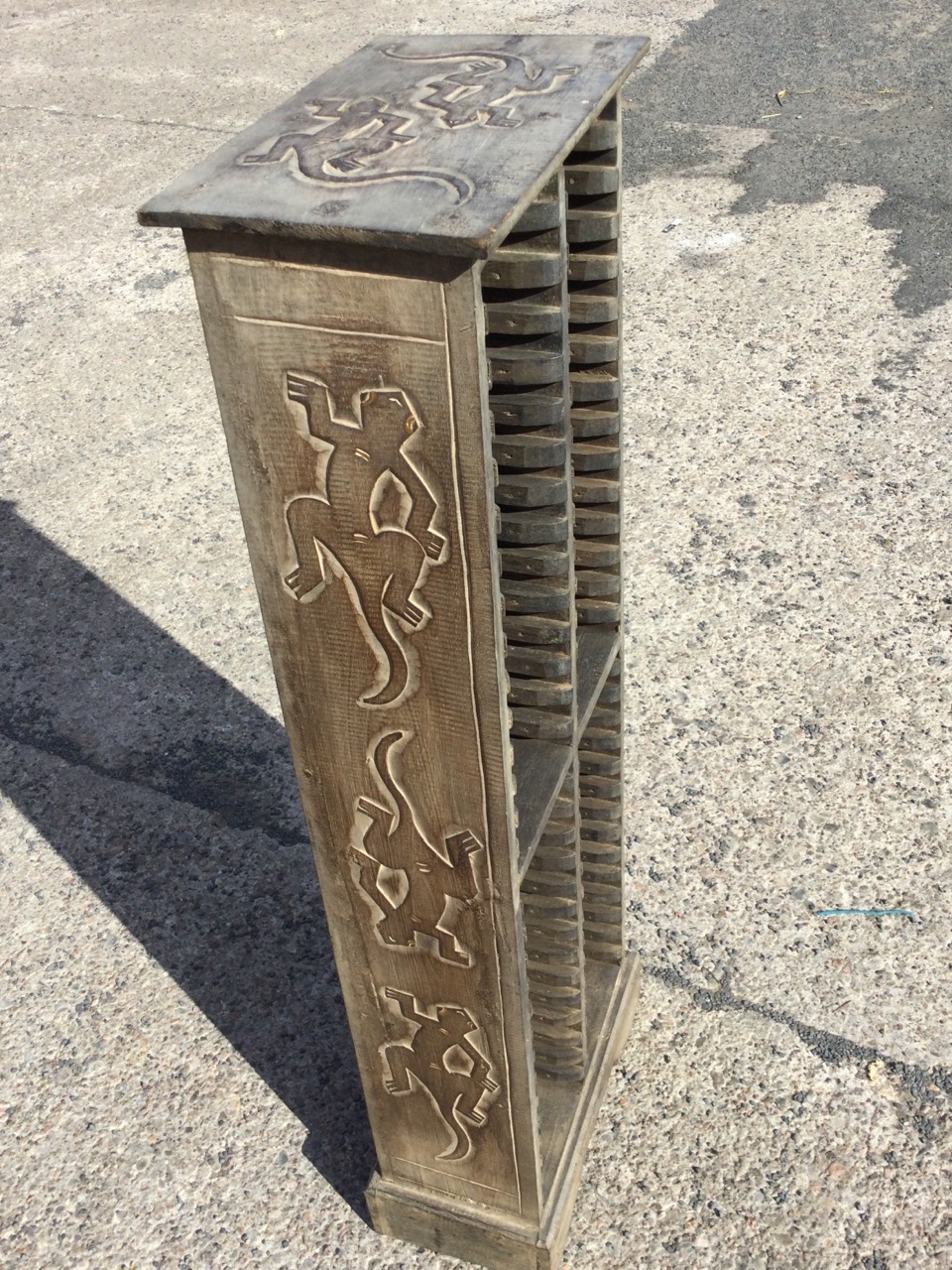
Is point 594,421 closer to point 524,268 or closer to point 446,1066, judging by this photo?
point 524,268

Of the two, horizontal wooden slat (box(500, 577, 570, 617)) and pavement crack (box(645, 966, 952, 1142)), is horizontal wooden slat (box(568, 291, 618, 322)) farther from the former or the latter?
pavement crack (box(645, 966, 952, 1142))

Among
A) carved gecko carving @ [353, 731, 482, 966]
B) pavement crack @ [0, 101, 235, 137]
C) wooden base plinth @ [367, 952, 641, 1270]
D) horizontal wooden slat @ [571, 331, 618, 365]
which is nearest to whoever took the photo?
carved gecko carving @ [353, 731, 482, 966]

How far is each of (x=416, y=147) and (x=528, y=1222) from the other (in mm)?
1780

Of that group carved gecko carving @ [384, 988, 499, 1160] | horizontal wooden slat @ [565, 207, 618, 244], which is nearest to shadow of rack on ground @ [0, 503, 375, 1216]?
carved gecko carving @ [384, 988, 499, 1160]

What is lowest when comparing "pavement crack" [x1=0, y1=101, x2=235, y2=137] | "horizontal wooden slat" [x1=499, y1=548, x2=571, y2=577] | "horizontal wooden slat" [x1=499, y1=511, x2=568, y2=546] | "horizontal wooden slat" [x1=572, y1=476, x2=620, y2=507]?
"pavement crack" [x1=0, y1=101, x2=235, y2=137]

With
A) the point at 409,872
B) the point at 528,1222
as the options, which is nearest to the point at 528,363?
the point at 409,872

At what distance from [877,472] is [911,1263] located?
2.65 m

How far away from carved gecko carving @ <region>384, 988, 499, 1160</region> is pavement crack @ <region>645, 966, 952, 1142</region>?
748 millimetres

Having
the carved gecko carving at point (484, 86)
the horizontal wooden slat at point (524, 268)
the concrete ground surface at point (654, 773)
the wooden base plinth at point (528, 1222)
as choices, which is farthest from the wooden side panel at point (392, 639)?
the concrete ground surface at point (654, 773)

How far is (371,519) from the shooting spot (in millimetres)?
1489

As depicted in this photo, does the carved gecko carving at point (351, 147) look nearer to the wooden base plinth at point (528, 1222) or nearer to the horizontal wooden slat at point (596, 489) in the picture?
the horizontal wooden slat at point (596, 489)

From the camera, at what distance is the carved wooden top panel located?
4.29 ft

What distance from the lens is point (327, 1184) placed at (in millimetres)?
2434

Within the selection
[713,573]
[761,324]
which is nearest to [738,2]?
[761,324]
